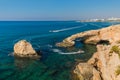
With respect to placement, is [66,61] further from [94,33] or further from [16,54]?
[94,33]

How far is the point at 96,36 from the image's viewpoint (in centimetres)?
8700

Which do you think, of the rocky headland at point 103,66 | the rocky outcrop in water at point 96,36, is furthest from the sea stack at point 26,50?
the rocky headland at point 103,66

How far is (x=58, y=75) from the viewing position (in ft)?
148

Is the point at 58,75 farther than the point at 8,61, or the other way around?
the point at 8,61

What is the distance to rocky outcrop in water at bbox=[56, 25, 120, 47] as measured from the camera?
81456 mm

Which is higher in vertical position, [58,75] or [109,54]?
[109,54]

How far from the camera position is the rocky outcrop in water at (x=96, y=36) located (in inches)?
3207

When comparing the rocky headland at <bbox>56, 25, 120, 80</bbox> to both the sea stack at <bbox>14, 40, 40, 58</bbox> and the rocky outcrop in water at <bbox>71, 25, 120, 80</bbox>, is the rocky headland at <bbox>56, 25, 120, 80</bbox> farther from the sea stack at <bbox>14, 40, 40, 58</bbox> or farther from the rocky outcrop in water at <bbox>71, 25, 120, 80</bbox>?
the sea stack at <bbox>14, 40, 40, 58</bbox>

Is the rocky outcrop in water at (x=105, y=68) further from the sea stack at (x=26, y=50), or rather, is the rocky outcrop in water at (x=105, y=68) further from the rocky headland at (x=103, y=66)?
the sea stack at (x=26, y=50)

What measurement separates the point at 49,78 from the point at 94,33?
157 ft

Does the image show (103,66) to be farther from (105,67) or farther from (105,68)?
(105,68)

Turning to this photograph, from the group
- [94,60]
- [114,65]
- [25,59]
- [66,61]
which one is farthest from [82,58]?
[114,65]

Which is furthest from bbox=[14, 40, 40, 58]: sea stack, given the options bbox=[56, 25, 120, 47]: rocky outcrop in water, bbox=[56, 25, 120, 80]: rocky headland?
bbox=[56, 25, 120, 80]: rocky headland

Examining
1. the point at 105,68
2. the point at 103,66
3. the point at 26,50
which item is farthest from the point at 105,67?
the point at 26,50
